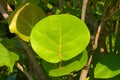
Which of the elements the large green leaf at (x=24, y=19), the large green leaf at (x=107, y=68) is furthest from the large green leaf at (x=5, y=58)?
the large green leaf at (x=107, y=68)

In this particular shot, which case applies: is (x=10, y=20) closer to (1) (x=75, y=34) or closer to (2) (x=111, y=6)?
(1) (x=75, y=34)

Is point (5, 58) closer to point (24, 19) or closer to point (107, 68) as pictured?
point (24, 19)

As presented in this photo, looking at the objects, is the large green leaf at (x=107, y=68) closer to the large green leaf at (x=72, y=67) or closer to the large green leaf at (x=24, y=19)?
the large green leaf at (x=72, y=67)

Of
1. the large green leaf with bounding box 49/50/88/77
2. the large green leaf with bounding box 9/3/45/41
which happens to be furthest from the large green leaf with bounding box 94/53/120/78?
the large green leaf with bounding box 9/3/45/41

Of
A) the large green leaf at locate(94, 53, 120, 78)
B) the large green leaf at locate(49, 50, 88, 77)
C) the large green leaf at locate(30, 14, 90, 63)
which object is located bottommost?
the large green leaf at locate(94, 53, 120, 78)

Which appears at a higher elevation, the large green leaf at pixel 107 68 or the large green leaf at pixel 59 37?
the large green leaf at pixel 59 37

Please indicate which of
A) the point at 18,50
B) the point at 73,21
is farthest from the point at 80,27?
the point at 18,50

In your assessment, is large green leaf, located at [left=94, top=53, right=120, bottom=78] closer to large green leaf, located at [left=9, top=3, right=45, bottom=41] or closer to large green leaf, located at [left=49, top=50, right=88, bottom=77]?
large green leaf, located at [left=49, top=50, right=88, bottom=77]
